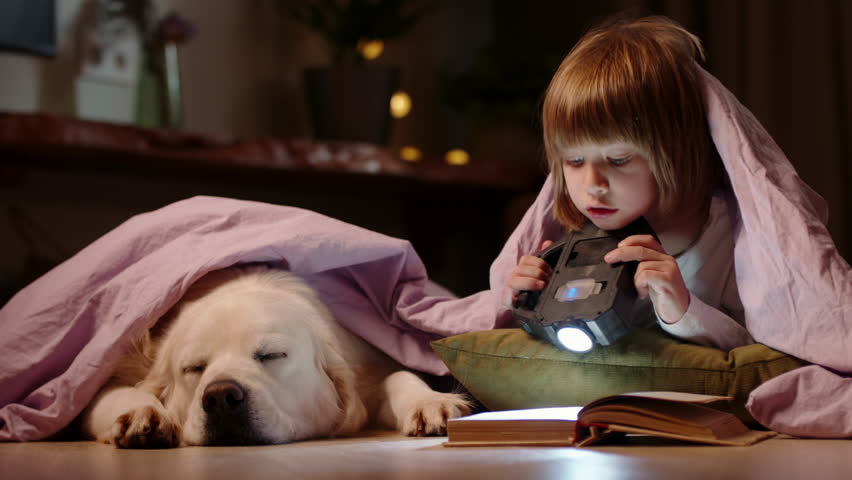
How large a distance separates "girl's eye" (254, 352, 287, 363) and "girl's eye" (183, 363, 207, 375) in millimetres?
78

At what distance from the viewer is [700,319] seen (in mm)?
1159

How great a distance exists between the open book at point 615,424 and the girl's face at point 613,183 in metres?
0.26

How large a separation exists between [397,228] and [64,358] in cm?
224

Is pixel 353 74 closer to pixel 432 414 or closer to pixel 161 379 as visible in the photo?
pixel 161 379

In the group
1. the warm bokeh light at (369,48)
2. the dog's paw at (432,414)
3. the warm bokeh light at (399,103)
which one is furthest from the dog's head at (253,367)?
the warm bokeh light at (399,103)

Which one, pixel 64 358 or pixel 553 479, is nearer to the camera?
pixel 553 479

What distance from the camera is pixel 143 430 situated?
3.67 ft

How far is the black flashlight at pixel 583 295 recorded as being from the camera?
43.3 inches

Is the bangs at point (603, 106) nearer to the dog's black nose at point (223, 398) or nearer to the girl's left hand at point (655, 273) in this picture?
the girl's left hand at point (655, 273)

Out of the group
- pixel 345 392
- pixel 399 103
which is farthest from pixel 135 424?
pixel 399 103

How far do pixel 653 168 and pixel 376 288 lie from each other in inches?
20.7

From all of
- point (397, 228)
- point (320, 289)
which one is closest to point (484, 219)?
point (397, 228)

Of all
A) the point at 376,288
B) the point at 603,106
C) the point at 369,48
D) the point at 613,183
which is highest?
the point at 369,48

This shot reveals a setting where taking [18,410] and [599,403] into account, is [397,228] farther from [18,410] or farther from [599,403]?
[599,403]
